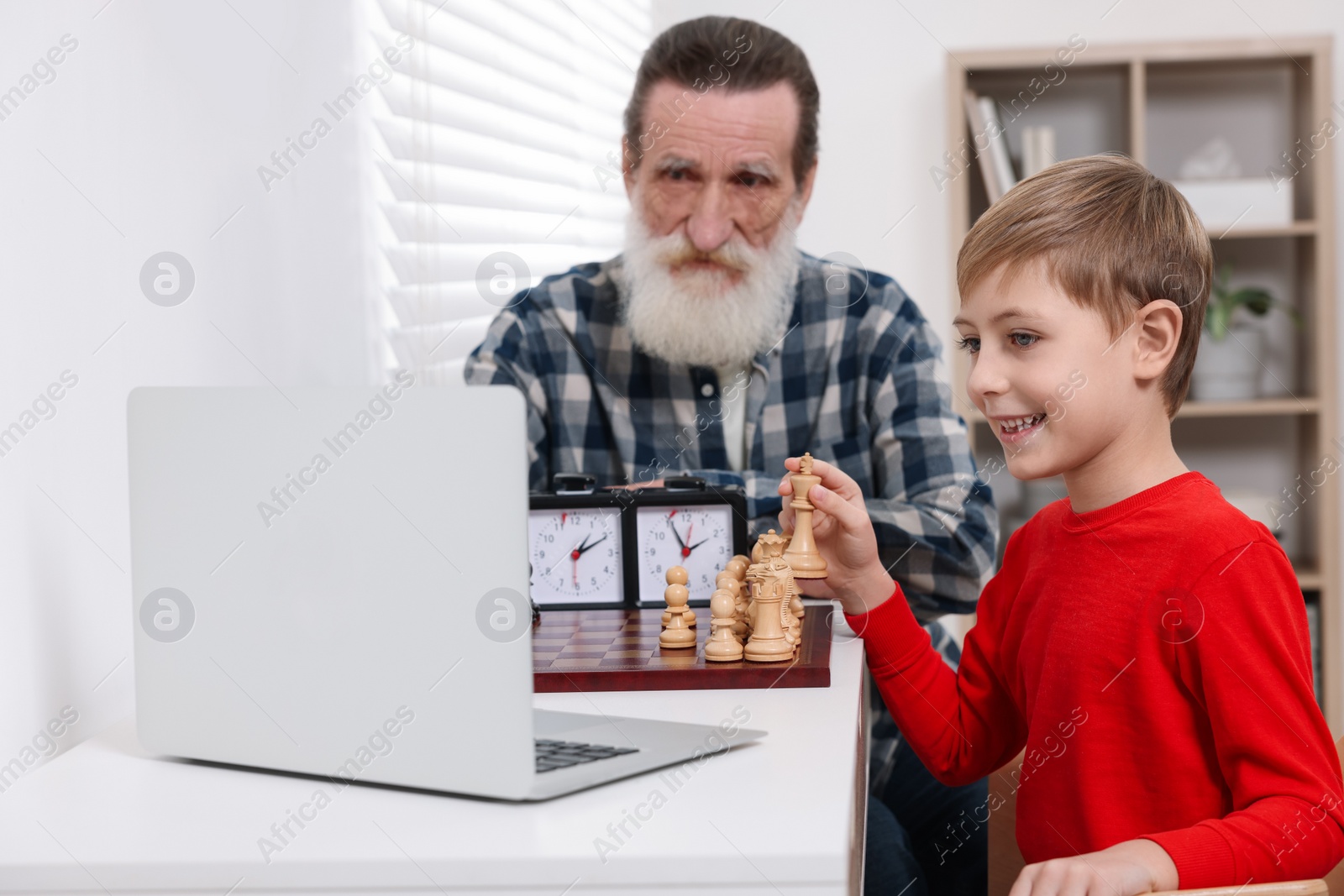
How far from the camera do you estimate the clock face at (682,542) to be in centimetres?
139

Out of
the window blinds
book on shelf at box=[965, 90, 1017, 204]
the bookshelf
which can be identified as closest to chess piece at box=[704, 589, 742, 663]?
the window blinds

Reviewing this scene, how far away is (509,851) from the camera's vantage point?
2.23ft

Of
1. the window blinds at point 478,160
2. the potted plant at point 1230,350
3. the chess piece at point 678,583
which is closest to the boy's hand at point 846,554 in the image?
the chess piece at point 678,583

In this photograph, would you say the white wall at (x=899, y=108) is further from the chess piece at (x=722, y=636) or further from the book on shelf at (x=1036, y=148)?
the chess piece at (x=722, y=636)

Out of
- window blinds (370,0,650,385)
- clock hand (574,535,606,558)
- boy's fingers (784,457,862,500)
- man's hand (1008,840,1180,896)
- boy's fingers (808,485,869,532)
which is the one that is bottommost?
man's hand (1008,840,1180,896)

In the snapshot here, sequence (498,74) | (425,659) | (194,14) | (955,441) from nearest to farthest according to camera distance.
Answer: (425,659)
(194,14)
(955,441)
(498,74)

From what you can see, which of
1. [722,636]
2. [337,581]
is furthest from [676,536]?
[337,581]

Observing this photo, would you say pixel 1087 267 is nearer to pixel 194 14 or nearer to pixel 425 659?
pixel 425 659

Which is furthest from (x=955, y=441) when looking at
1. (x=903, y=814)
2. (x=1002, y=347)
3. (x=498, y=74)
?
(x=498, y=74)

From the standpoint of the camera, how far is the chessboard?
104 cm

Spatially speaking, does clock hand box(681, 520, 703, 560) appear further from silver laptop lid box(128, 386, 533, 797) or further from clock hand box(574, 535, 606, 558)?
silver laptop lid box(128, 386, 533, 797)

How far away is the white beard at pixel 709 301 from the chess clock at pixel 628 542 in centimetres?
48

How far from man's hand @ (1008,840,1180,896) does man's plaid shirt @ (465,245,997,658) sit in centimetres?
87

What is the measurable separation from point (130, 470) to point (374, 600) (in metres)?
0.22
